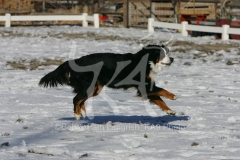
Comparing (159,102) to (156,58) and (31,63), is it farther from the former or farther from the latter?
(31,63)

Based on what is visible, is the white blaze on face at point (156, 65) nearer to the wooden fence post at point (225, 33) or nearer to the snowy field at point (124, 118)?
the snowy field at point (124, 118)

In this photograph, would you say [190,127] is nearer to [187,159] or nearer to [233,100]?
[187,159]

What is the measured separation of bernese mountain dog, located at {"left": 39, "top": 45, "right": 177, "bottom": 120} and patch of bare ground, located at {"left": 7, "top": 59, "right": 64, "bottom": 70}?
7.07m

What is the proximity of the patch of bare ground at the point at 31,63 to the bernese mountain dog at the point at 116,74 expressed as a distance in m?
7.07

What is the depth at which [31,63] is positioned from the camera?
16.0 m

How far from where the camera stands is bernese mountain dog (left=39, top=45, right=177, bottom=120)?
26.6 feet

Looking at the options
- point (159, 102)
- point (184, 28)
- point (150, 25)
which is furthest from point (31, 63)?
point (150, 25)

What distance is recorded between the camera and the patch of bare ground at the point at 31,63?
15.3m

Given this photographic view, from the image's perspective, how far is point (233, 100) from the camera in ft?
33.4

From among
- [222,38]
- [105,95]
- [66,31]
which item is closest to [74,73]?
[105,95]

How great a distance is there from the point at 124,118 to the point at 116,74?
2.56 feet

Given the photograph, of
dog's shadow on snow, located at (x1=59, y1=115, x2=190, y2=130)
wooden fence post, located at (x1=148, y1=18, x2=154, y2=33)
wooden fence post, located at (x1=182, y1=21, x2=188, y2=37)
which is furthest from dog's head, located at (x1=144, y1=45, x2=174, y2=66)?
wooden fence post, located at (x1=148, y1=18, x2=154, y2=33)

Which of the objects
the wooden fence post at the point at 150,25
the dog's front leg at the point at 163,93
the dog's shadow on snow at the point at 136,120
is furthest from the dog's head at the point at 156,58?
the wooden fence post at the point at 150,25

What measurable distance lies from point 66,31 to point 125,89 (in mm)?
18901
